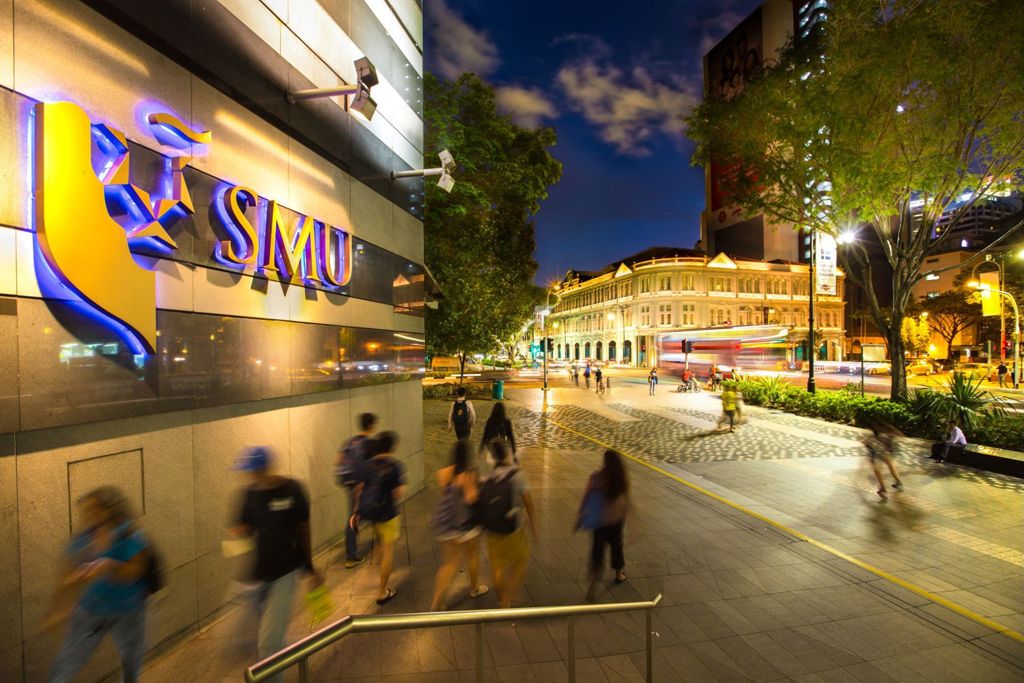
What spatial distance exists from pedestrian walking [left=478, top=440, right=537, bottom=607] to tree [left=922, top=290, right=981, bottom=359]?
223 ft

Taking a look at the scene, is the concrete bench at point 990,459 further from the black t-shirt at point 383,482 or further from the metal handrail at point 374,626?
the black t-shirt at point 383,482

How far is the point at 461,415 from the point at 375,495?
5.16 metres

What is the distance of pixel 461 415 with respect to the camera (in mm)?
10195

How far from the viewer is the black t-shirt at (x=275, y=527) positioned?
3.65 metres

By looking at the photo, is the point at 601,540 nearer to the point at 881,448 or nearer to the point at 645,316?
the point at 881,448

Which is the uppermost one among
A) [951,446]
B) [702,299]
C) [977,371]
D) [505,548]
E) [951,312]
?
[702,299]

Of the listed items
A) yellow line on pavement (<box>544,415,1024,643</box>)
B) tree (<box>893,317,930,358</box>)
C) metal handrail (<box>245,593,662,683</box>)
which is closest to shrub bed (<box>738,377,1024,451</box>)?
yellow line on pavement (<box>544,415,1024,643</box>)

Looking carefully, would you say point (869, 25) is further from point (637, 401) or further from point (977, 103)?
point (637, 401)

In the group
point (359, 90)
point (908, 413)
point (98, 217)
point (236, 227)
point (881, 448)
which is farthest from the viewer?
point (908, 413)

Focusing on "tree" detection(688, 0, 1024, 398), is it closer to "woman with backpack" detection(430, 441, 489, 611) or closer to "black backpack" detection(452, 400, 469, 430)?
"black backpack" detection(452, 400, 469, 430)

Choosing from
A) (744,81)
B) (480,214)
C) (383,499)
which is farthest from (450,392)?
(744,81)

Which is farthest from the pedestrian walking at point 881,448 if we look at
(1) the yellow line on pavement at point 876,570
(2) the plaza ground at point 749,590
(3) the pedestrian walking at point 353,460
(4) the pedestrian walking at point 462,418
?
(3) the pedestrian walking at point 353,460

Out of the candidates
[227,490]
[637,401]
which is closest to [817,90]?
[637,401]

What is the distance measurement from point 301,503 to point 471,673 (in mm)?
2045
